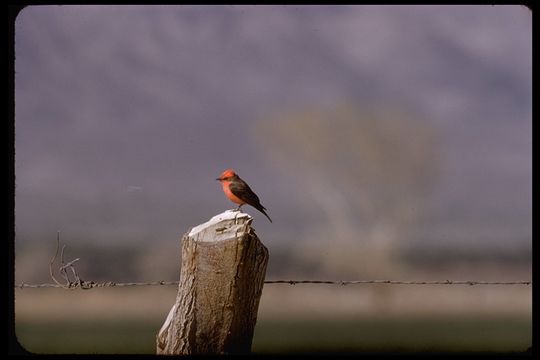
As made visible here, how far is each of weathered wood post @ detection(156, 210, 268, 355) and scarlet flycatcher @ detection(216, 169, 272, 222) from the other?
144cm

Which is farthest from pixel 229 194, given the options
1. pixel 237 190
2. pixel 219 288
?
pixel 219 288

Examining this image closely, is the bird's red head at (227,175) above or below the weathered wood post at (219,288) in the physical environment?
above

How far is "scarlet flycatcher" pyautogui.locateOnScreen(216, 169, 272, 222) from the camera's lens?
5.78 metres

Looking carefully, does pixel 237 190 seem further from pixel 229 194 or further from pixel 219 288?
pixel 219 288

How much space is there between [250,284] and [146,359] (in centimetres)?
86

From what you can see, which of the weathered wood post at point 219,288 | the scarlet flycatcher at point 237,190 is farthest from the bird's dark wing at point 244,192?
the weathered wood post at point 219,288

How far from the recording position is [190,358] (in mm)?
4246

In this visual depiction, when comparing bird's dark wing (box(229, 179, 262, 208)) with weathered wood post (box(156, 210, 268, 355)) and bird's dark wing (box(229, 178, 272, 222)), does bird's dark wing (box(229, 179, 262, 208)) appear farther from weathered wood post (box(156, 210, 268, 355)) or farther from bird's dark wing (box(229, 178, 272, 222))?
weathered wood post (box(156, 210, 268, 355))

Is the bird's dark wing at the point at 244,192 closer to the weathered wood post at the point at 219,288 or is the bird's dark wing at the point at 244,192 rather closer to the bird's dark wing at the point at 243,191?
the bird's dark wing at the point at 243,191

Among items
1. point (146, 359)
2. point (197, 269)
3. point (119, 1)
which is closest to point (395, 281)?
point (197, 269)

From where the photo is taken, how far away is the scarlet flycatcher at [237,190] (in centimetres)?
578

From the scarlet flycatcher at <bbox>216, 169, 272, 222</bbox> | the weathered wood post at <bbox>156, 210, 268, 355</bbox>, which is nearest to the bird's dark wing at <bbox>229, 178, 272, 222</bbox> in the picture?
the scarlet flycatcher at <bbox>216, 169, 272, 222</bbox>

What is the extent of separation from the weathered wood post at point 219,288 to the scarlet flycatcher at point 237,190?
4.73 feet

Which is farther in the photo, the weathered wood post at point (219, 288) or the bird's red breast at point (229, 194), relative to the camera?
the bird's red breast at point (229, 194)
